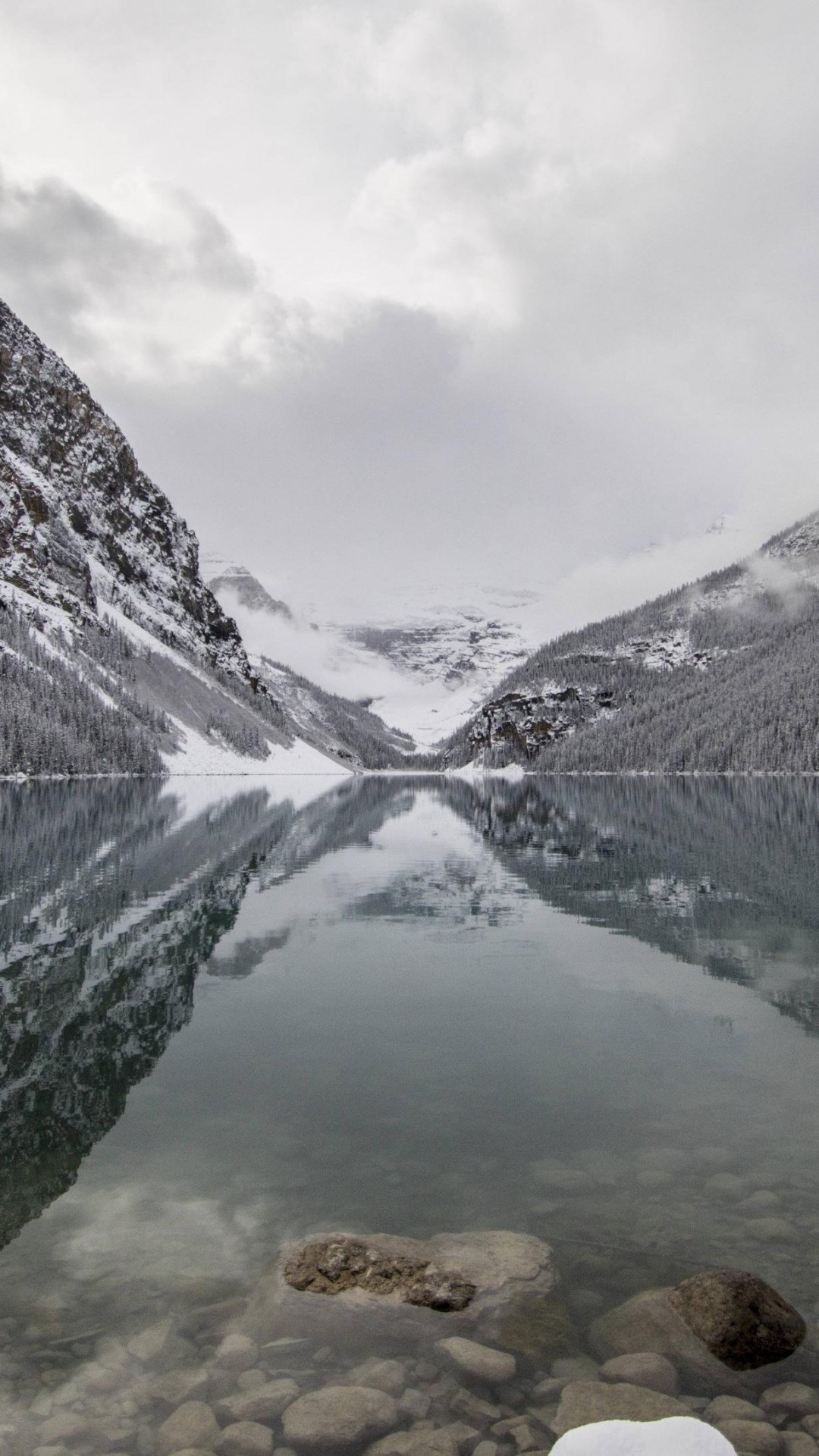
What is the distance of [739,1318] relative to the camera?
710 centimetres

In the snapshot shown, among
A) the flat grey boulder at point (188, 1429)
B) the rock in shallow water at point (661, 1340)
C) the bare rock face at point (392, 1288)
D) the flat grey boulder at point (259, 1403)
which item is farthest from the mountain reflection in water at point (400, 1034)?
the flat grey boulder at point (188, 1429)

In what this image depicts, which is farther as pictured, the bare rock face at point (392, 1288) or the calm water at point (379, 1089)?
the calm water at point (379, 1089)

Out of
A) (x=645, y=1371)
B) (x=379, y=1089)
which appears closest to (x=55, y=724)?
(x=379, y=1089)

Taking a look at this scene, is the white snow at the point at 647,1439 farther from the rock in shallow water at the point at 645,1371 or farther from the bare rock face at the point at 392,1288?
the bare rock face at the point at 392,1288

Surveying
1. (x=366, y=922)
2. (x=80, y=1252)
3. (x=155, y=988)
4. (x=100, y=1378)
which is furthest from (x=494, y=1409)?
(x=366, y=922)

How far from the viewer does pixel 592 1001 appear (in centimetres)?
1791

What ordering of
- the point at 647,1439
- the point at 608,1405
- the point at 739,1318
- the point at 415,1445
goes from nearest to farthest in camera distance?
1. the point at 647,1439
2. the point at 415,1445
3. the point at 608,1405
4. the point at 739,1318

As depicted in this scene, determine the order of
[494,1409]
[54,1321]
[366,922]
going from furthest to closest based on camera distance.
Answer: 1. [366,922]
2. [54,1321]
3. [494,1409]

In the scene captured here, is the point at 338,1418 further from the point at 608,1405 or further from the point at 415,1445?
the point at 608,1405

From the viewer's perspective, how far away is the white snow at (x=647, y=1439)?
16.4ft

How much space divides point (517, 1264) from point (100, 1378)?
392 centimetres

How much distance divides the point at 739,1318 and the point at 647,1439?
2615mm

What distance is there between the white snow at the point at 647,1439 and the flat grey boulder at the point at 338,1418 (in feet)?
5.84

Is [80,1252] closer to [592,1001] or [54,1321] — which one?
[54,1321]
